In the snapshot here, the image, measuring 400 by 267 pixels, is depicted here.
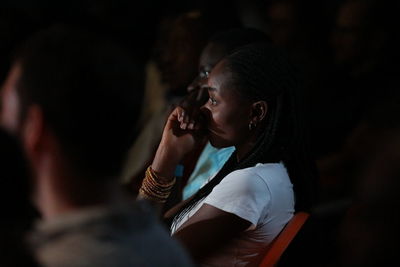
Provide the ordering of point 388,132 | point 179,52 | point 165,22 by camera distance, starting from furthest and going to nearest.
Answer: point 165,22 → point 179,52 → point 388,132

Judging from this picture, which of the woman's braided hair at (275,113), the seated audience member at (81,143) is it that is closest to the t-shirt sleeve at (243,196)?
the woman's braided hair at (275,113)

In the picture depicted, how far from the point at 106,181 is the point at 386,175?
25.2 inches

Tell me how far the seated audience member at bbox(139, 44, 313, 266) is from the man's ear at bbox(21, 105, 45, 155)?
897 millimetres

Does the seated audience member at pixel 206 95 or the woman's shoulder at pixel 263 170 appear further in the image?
the seated audience member at pixel 206 95

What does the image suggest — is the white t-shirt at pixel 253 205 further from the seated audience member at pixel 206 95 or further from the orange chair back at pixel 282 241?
the seated audience member at pixel 206 95

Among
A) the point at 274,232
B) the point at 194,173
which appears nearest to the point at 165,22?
the point at 194,173

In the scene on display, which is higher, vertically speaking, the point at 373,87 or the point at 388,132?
the point at 388,132

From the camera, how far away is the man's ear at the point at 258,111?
2.27 m

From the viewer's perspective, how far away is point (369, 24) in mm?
3949

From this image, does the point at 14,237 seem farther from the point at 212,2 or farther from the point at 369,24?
the point at 212,2

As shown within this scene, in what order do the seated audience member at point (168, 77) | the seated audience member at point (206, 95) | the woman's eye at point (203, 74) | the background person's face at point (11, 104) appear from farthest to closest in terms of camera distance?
the seated audience member at point (168, 77), the woman's eye at point (203, 74), the seated audience member at point (206, 95), the background person's face at point (11, 104)

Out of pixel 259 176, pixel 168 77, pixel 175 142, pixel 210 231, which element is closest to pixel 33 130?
pixel 210 231

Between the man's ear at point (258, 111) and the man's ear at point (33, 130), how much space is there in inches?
42.3

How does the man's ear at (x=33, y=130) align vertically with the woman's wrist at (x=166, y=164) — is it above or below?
above
